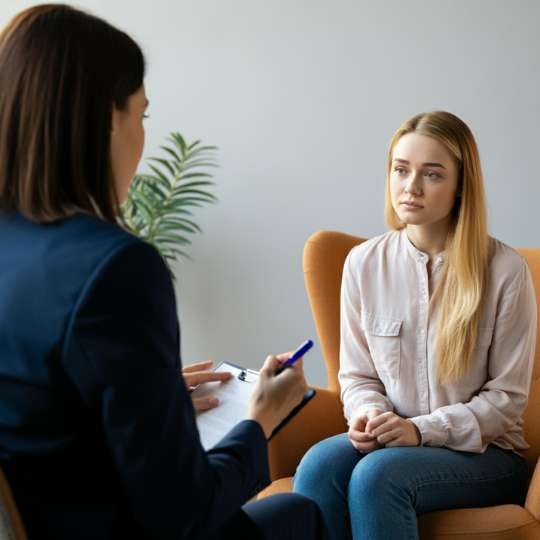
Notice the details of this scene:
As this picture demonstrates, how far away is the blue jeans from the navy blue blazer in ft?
2.38

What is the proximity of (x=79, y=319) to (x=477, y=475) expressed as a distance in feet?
3.71

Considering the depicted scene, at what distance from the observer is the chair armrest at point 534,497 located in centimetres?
173

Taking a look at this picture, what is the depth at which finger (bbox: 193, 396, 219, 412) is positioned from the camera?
56.5 inches

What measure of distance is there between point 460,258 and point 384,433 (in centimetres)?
44

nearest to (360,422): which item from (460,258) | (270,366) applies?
(460,258)

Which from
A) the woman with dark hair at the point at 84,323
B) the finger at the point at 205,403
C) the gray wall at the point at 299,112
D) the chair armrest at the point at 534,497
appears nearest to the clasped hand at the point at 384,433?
the chair armrest at the point at 534,497

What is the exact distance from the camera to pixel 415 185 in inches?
77.4

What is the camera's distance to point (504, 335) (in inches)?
73.9

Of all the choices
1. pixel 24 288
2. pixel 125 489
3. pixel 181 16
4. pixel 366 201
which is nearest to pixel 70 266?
pixel 24 288

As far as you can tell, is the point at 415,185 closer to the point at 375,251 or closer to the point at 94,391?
the point at 375,251

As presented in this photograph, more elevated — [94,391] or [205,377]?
[94,391]

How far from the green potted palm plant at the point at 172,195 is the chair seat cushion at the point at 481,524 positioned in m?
1.70

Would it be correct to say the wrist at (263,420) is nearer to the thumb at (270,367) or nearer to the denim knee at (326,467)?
the thumb at (270,367)

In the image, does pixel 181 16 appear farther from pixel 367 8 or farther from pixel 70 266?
pixel 70 266
